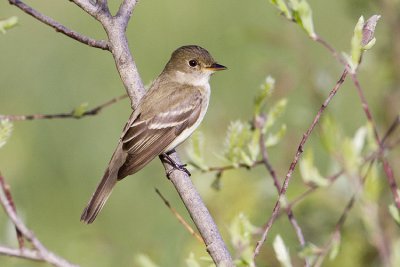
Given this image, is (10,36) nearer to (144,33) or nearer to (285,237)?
(144,33)

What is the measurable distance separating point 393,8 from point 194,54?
75.9 inches

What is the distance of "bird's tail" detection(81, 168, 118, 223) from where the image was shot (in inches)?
182

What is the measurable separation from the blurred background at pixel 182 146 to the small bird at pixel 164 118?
212 mm

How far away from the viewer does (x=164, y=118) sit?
5719 millimetres

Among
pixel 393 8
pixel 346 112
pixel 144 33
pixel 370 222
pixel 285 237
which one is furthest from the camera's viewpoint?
pixel 144 33

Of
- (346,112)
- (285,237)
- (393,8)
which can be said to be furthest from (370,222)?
(346,112)

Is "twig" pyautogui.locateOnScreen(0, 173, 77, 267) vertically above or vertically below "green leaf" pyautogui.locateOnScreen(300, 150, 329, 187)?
below

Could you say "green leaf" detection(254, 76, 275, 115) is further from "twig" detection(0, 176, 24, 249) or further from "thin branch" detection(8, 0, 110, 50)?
"twig" detection(0, 176, 24, 249)

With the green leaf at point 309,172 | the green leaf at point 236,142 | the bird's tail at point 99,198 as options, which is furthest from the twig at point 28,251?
the bird's tail at point 99,198

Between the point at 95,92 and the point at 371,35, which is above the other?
the point at 371,35

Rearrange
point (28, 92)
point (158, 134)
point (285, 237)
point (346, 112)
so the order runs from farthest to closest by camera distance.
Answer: point (28, 92)
point (346, 112)
point (285, 237)
point (158, 134)

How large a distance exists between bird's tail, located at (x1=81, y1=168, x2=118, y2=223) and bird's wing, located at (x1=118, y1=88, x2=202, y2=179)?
8cm

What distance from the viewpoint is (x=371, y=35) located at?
2729 mm

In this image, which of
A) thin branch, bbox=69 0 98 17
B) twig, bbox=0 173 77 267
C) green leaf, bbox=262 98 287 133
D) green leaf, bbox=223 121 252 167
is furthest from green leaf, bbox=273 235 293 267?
thin branch, bbox=69 0 98 17
